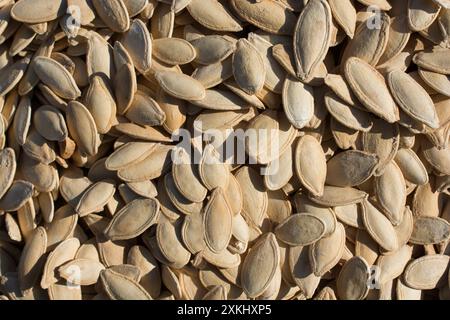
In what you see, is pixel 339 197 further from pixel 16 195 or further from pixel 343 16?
pixel 16 195

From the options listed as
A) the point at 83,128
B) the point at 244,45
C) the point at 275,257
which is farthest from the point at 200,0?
the point at 275,257

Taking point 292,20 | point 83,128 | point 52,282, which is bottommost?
point 52,282

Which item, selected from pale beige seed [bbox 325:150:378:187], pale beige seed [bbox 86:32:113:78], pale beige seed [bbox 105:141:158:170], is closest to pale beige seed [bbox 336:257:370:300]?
pale beige seed [bbox 325:150:378:187]

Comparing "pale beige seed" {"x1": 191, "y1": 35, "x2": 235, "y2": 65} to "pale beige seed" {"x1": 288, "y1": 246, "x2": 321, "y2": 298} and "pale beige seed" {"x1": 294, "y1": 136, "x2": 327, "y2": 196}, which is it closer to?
"pale beige seed" {"x1": 294, "y1": 136, "x2": 327, "y2": 196}

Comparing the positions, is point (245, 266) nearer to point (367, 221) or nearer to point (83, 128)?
point (367, 221)

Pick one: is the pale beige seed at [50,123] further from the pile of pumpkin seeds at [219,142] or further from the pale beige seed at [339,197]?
the pale beige seed at [339,197]

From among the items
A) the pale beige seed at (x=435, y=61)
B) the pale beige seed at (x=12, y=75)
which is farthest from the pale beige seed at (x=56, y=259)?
the pale beige seed at (x=435, y=61)
